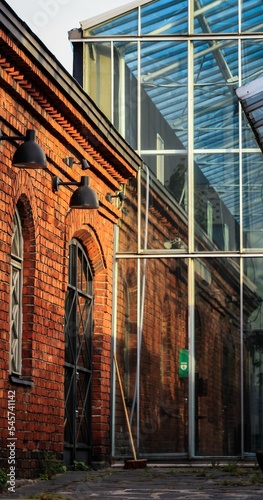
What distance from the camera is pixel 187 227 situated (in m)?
19.2

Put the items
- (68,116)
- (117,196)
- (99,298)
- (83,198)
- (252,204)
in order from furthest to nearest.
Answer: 1. (252,204)
2. (117,196)
3. (99,298)
4. (68,116)
5. (83,198)

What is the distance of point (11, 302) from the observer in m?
13.4

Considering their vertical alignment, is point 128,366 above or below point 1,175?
below

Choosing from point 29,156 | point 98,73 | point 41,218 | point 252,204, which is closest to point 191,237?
point 252,204

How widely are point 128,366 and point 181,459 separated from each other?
1.67 metres

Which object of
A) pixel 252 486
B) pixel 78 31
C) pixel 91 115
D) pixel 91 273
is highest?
pixel 78 31

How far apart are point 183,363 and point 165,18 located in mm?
5768

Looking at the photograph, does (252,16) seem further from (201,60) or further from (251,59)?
(201,60)

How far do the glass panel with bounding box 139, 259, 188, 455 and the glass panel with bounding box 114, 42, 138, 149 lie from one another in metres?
2.26

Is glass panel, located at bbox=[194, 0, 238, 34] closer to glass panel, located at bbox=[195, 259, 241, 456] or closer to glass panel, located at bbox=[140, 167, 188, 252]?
glass panel, located at bbox=[140, 167, 188, 252]

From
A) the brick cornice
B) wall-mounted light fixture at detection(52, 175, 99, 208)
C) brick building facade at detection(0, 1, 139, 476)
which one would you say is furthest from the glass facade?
wall-mounted light fixture at detection(52, 175, 99, 208)

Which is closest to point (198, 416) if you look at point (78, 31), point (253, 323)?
point (253, 323)

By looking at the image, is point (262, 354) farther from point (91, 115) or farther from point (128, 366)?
point (91, 115)

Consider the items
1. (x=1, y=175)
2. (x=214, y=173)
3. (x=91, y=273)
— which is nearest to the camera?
(x=1, y=175)
